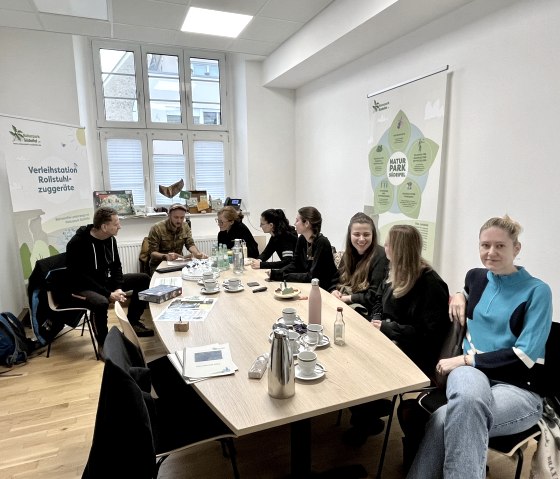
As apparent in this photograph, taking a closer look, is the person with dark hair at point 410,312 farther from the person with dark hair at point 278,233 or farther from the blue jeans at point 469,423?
the person with dark hair at point 278,233

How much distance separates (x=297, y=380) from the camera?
1381 millimetres

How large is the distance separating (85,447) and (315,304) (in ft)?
4.90

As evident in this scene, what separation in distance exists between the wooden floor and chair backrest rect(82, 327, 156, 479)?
82 centimetres

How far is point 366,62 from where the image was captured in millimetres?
3680

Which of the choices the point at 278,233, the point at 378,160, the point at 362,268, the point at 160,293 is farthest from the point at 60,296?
the point at 378,160

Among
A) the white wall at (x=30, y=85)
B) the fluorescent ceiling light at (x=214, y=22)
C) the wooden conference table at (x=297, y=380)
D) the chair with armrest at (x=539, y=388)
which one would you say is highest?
the fluorescent ceiling light at (x=214, y=22)

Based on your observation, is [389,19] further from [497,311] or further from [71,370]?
[71,370]

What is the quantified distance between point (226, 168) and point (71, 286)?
9.98 ft

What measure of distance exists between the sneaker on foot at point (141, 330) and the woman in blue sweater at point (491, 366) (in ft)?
8.83

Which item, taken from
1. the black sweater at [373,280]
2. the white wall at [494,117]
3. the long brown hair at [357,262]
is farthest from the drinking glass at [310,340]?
the white wall at [494,117]

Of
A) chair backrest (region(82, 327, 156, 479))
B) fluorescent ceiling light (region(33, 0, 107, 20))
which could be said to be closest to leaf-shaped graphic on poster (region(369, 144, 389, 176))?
fluorescent ceiling light (region(33, 0, 107, 20))

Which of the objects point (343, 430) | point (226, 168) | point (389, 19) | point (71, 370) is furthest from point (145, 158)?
point (343, 430)

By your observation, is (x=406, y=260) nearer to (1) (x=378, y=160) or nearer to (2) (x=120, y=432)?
(2) (x=120, y=432)

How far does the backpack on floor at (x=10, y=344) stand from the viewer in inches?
115
